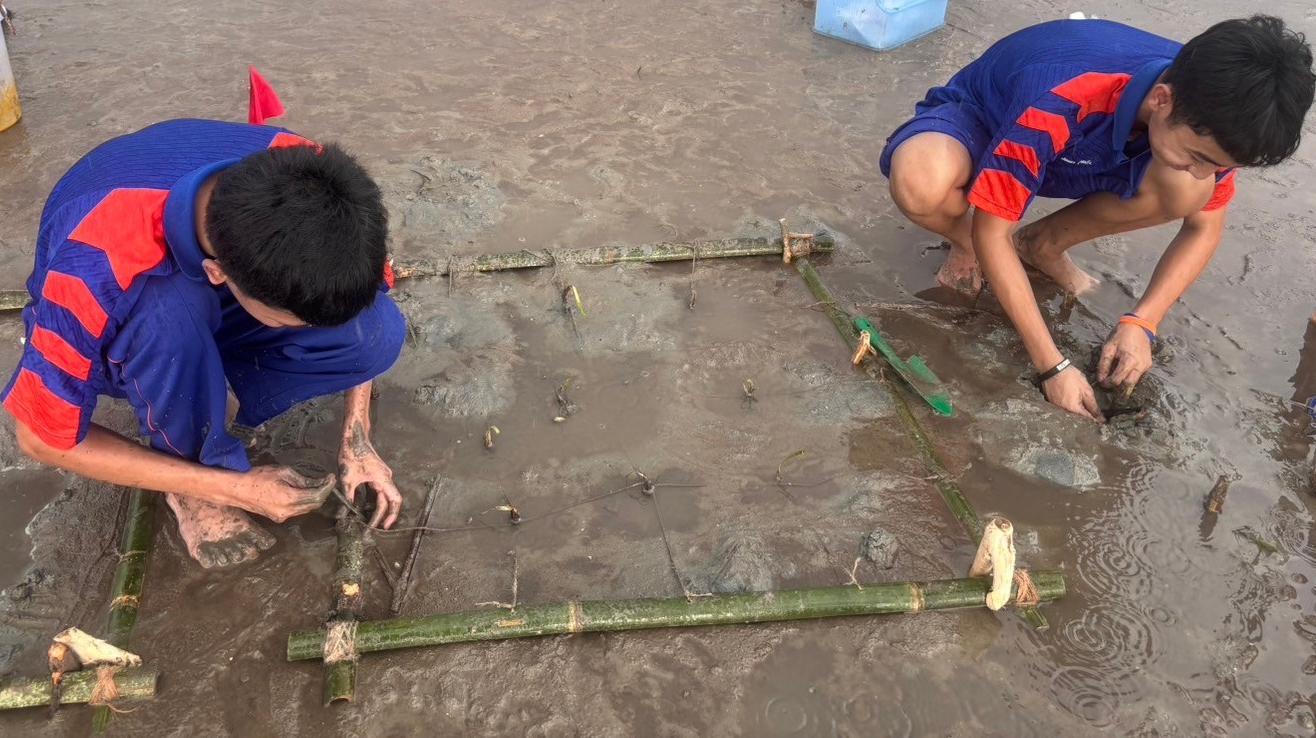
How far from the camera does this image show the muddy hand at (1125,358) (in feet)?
9.04

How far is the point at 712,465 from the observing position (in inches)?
101

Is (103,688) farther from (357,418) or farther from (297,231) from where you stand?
(297,231)

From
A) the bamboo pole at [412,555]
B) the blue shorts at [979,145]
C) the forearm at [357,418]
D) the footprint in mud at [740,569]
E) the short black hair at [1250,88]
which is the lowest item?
the footprint in mud at [740,569]

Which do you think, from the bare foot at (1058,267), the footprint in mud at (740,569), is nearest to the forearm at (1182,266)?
the bare foot at (1058,267)

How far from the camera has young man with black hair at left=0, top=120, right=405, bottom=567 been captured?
5.24 ft

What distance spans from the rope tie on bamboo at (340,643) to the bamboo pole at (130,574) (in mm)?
486

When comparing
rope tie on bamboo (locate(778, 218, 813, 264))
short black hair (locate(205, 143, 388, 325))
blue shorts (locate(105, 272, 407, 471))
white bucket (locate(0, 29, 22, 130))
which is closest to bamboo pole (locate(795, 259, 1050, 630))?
rope tie on bamboo (locate(778, 218, 813, 264))

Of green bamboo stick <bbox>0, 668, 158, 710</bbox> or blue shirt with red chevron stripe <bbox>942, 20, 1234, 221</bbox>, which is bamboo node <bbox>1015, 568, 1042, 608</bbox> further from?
green bamboo stick <bbox>0, 668, 158, 710</bbox>

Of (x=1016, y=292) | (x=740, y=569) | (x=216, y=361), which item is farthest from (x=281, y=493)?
(x=1016, y=292)

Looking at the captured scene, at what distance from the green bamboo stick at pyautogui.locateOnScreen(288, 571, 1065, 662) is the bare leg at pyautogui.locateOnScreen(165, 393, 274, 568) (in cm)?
37

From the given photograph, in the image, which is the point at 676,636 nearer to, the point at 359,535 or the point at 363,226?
the point at 359,535

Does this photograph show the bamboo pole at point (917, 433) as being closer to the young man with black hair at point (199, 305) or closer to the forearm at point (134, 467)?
the young man with black hair at point (199, 305)

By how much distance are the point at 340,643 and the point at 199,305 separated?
2.73 ft

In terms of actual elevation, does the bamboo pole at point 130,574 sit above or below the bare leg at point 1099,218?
below
